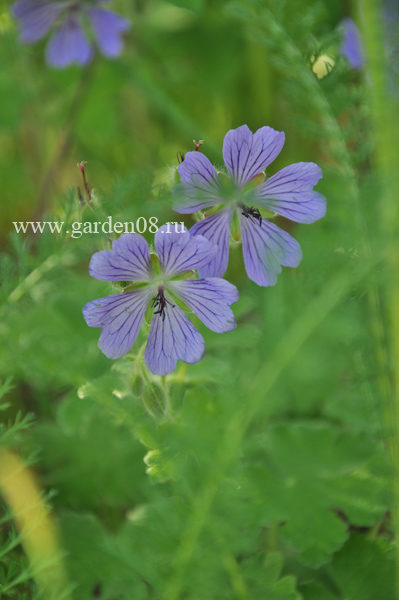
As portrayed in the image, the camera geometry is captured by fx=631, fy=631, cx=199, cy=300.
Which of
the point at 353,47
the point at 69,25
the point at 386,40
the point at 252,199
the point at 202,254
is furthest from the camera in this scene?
the point at 69,25

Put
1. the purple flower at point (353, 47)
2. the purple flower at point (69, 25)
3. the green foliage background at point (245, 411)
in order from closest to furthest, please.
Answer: the green foliage background at point (245, 411), the purple flower at point (353, 47), the purple flower at point (69, 25)

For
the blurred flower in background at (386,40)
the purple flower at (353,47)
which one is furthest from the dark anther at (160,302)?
the purple flower at (353,47)

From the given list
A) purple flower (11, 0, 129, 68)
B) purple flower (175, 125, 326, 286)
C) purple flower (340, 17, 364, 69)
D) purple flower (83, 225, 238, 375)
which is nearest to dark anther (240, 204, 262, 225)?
purple flower (175, 125, 326, 286)

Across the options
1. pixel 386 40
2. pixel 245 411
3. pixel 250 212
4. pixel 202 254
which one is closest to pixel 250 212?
pixel 250 212

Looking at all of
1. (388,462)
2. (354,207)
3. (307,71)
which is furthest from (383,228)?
(388,462)

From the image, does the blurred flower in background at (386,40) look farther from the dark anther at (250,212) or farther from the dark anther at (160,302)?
the dark anther at (160,302)

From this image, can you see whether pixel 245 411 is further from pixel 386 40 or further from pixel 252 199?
pixel 386 40
